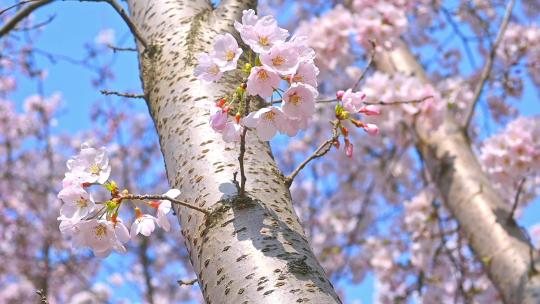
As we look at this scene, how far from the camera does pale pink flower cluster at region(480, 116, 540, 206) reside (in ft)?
9.84

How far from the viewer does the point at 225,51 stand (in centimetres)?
111

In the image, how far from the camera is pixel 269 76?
104cm

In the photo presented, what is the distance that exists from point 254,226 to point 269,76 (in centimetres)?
29

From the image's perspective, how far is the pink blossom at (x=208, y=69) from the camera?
1.12m

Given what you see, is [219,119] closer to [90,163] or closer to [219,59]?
[219,59]

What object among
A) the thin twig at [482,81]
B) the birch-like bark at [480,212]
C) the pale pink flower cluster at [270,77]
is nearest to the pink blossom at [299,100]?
the pale pink flower cluster at [270,77]

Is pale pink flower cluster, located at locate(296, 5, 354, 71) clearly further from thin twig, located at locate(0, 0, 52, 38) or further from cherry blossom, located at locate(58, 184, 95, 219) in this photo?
cherry blossom, located at locate(58, 184, 95, 219)

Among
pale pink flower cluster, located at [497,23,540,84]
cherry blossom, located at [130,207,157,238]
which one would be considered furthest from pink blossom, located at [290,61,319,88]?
pale pink flower cluster, located at [497,23,540,84]

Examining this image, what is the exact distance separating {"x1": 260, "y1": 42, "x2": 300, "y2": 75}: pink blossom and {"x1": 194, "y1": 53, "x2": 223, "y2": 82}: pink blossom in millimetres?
142

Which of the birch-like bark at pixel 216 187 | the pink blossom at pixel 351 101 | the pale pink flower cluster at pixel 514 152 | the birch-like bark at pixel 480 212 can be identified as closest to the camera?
the birch-like bark at pixel 216 187

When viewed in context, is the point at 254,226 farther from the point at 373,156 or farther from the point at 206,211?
the point at 373,156

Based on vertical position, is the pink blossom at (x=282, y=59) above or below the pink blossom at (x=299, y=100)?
above

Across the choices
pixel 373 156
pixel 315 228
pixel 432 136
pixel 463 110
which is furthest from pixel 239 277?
pixel 315 228

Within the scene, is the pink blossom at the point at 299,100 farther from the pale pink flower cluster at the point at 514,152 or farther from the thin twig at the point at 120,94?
the pale pink flower cluster at the point at 514,152
